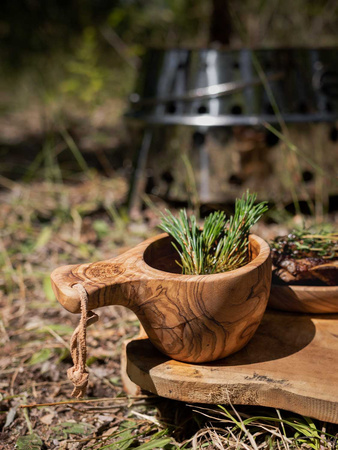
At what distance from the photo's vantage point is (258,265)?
3.52 feet

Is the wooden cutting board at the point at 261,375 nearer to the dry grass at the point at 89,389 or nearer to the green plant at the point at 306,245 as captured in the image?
the dry grass at the point at 89,389

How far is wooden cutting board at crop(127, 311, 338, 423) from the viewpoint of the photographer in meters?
1.05

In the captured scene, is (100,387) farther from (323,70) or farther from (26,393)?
(323,70)

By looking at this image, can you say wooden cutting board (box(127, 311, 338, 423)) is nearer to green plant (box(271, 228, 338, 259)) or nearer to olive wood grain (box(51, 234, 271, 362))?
olive wood grain (box(51, 234, 271, 362))

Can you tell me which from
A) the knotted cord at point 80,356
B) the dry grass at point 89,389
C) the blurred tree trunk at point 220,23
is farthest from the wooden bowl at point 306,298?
the blurred tree trunk at point 220,23

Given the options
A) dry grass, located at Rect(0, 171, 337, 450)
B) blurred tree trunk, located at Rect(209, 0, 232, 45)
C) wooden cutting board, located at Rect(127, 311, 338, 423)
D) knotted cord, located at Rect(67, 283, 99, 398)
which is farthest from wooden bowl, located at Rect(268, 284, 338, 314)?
blurred tree trunk, located at Rect(209, 0, 232, 45)

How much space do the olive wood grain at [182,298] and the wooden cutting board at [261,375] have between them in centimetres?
4

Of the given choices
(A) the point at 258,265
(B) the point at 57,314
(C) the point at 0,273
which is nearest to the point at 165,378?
(A) the point at 258,265

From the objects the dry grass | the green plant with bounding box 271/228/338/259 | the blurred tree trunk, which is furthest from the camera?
the blurred tree trunk

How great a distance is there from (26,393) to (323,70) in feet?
6.75

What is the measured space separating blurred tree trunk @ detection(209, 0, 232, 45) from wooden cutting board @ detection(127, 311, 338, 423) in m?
2.36

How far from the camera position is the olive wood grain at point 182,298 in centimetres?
104

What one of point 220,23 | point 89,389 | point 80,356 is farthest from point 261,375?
point 220,23

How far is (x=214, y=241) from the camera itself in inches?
49.3
